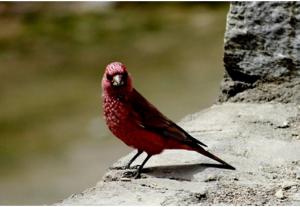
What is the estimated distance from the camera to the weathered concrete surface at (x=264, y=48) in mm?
3939

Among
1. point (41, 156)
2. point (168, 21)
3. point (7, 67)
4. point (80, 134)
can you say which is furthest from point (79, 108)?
point (168, 21)

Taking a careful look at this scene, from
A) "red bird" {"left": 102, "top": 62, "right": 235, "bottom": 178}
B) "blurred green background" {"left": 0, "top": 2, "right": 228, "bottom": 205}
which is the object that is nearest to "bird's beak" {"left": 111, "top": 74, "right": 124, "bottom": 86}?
"red bird" {"left": 102, "top": 62, "right": 235, "bottom": 178}

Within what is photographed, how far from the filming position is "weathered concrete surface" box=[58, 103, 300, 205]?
9.60 ft

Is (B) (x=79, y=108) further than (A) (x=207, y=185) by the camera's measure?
Yes

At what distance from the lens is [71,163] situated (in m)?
6.14

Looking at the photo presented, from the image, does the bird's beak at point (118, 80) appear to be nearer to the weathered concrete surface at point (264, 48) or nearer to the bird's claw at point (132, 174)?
the bird's claw at point (132, 174)

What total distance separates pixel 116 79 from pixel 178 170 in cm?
40

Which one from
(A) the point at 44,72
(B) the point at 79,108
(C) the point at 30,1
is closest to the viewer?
(B) the point at 79,108

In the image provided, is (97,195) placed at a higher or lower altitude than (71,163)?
higher

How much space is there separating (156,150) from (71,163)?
304cm

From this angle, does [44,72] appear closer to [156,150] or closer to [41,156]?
[41,156]

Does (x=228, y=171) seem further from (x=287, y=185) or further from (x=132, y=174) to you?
(x=132, y=174)

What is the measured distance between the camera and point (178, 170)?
3197mm

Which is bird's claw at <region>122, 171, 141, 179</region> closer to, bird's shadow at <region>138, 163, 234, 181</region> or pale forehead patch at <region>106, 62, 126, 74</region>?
bird's shadow at <region>138, 163, 234, 181</region>
